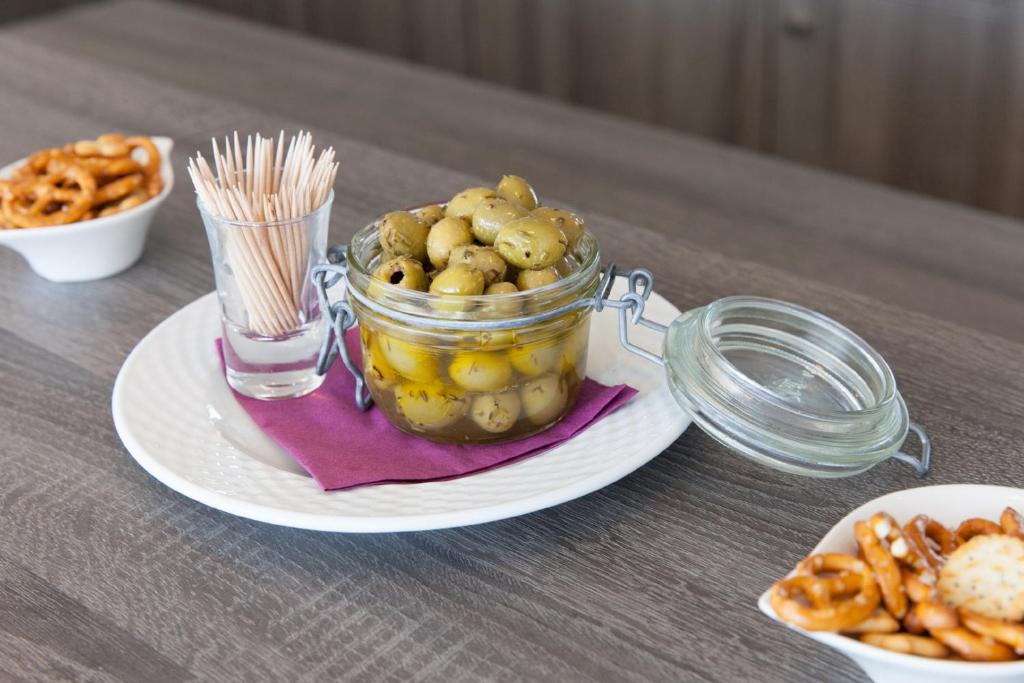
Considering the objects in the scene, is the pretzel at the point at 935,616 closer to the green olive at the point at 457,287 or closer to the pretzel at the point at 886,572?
the pretzel at the point at 886,572

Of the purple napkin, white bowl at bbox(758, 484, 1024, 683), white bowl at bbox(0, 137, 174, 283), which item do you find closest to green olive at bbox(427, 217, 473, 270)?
the purple napkin

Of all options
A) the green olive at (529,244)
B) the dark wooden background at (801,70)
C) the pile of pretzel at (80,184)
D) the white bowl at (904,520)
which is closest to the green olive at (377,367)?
the green olive at (529,244)

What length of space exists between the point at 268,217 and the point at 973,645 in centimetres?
50

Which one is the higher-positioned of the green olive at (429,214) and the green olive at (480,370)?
the green olive at (429,214)

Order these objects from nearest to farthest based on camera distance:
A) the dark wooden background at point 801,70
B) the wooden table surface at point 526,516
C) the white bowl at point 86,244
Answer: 1. the wooden table surface at point 526,516
2. the white bowl at point 86,244
3. the dark wooden background at point 801,70

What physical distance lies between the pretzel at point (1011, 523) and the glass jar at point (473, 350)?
0.27 m

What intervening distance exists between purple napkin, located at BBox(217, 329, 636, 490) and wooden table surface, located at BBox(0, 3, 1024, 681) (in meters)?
0.04

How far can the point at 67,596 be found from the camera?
631 millimetres

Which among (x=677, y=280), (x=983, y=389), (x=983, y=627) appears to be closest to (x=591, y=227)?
(x=677, y=280)

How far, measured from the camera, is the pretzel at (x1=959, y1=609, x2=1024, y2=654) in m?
0.50

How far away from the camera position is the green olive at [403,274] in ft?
2.22

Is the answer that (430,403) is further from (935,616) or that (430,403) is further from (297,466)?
(935,616)

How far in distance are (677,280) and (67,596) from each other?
563mm

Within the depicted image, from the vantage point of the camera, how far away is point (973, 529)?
0.57 meters
